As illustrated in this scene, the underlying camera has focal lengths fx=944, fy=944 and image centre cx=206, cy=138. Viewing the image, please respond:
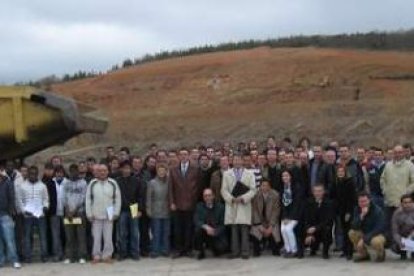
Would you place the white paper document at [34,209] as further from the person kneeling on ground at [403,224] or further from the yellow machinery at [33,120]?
the person kneeling on ground at [403,224]

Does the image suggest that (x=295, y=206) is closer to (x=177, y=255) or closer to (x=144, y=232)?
(x=177, y=255)

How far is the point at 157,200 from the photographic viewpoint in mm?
15719

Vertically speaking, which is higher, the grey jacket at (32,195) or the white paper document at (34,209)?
the grey jacket at (32,195)

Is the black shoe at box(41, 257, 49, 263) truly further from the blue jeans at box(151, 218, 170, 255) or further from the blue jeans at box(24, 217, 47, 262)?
the blue jeans at box(151, 218, 170, 255)

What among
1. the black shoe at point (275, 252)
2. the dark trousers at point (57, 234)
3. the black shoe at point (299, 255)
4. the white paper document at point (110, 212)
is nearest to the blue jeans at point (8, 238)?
the dark trousers at point (57, 234)

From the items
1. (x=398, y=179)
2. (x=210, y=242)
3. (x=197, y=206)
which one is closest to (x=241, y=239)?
(x=210, y=242)

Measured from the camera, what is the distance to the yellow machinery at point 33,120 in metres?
16.0

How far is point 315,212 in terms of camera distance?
15.2 meters

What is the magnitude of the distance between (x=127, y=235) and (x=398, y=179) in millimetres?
4544

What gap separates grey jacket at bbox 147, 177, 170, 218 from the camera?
15703 millimetres

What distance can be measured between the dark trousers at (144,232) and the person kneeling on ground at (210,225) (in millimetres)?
857

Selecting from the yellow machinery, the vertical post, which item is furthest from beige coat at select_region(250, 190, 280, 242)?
→ the vertical post

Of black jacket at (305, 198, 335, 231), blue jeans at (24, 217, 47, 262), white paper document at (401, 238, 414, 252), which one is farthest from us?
blue jeans at (24, 217, 47, 262)

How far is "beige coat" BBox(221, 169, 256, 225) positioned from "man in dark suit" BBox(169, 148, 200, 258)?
53cm
